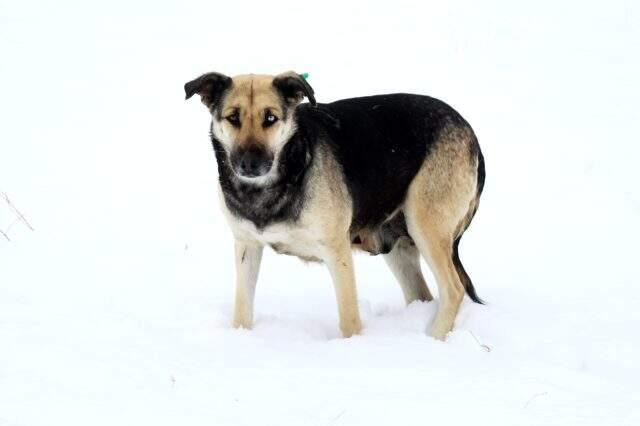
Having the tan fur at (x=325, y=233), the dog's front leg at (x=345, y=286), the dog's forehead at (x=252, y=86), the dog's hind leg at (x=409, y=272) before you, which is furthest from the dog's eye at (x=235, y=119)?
the dog's hind leg at (x=409, y=272)

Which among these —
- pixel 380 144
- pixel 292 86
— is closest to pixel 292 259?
pixel 380 144

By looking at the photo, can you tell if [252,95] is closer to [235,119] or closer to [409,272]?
[235,119]

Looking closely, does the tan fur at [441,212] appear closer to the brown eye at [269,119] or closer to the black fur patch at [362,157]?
the black fur patch at [362,157]

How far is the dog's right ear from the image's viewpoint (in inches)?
188

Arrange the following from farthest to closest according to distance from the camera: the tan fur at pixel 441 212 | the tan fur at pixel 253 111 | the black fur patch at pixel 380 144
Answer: the tan fur at pixel 441 212
the black fur patch at pixel 380 144
the tan fur at pixel 253 111

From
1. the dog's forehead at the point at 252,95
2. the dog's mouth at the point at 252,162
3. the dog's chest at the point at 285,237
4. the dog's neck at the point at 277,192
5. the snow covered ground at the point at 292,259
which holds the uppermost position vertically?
the dog's forehead at the point at 252,95

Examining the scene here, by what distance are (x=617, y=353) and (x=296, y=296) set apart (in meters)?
2.52

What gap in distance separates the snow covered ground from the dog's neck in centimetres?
77

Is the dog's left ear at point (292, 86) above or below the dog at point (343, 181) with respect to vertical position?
above

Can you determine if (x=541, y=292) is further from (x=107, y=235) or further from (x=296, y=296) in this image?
(x=107, y=235)

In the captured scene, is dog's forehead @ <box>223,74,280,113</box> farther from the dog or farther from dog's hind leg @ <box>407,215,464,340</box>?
dog's hind leg @ <box>407,215,464,340</box>

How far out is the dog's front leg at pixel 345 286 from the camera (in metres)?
5.02

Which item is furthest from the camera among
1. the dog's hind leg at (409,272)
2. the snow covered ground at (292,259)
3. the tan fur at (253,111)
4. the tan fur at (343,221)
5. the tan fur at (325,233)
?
the dog's hind leg at (409,272)

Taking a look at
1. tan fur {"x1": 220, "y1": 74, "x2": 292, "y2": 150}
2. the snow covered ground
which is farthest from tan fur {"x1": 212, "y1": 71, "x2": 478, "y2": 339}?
the snow covered ground
